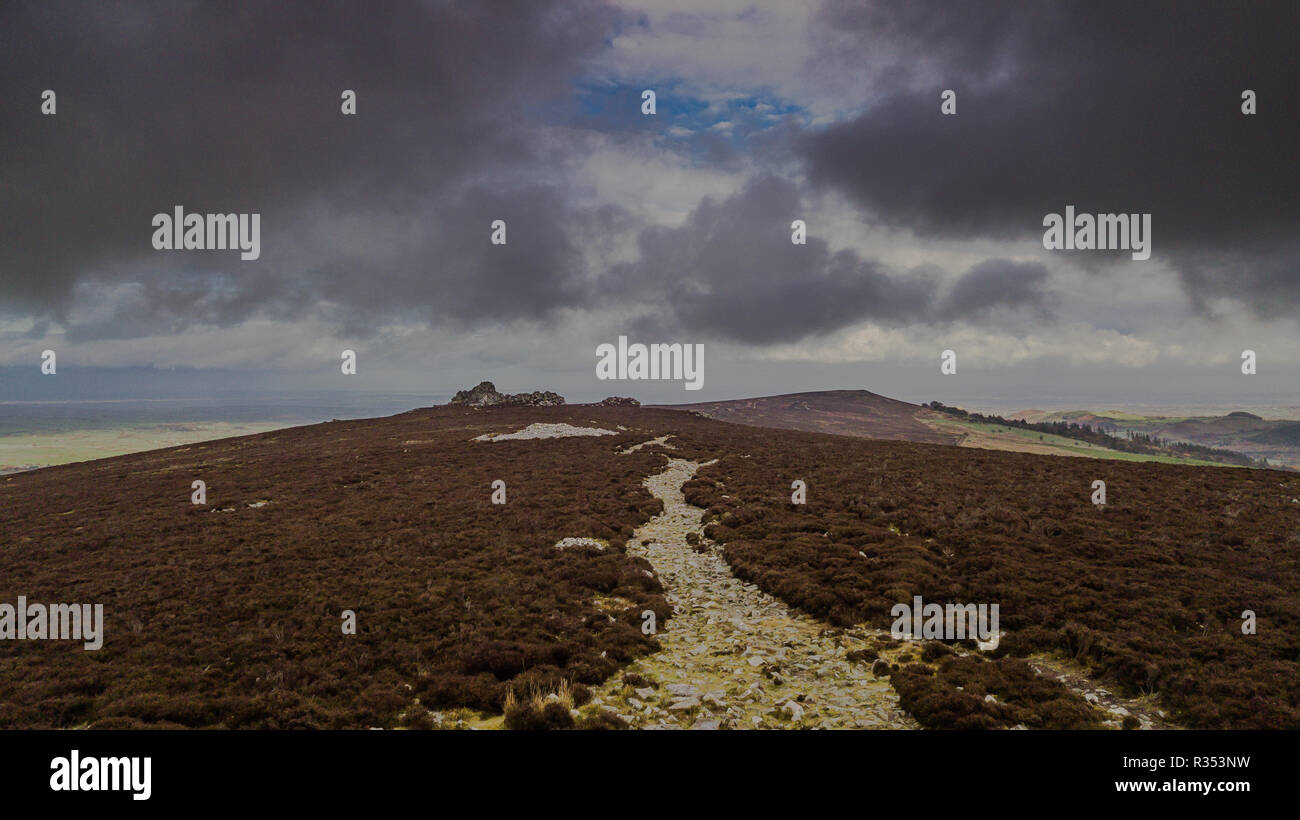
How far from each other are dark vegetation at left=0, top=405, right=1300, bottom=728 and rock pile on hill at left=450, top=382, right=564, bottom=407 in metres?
51.9

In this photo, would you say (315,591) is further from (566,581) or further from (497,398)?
(497,398)

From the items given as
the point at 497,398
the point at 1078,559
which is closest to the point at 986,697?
the point at 1078,559

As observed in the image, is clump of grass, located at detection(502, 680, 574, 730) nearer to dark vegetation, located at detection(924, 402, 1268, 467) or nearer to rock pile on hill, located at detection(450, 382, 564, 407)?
rock pile on hill, located at detection(450, 382, 564, 407)

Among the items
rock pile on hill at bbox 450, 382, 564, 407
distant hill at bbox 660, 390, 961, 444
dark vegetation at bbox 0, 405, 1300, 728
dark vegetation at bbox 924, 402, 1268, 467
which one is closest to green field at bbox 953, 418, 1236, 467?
dark vegetation at bbox 924, 402, 1268, 467

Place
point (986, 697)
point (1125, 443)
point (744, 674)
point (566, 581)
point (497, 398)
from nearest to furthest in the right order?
1. point (986, 697)
2. point (744, 674)
3. point (566, 581)
4. point (497, 398)
5. point (1125, 443)

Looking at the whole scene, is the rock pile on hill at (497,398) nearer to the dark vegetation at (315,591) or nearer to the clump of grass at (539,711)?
the dark vegetation at (315,591)

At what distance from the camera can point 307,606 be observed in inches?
570

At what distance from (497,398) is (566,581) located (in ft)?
246

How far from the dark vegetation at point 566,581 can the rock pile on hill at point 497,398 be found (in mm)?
51909

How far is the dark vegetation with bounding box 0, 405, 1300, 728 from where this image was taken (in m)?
9.88

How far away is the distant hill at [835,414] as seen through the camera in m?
103

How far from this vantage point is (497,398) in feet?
286

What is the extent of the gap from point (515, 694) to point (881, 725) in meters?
7.30
